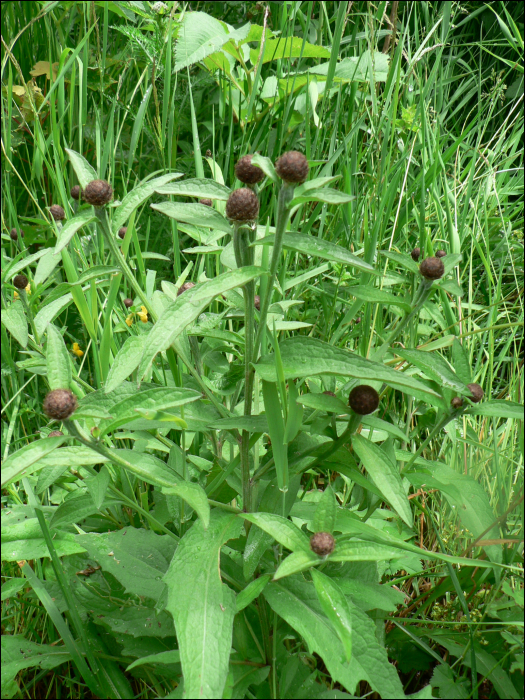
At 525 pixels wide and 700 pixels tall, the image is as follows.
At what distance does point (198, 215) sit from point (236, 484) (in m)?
0.50

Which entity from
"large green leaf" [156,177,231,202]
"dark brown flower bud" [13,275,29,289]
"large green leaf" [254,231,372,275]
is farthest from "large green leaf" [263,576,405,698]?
"dark brown flower bud" [13,275,29,289]

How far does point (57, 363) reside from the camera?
3.20 feet

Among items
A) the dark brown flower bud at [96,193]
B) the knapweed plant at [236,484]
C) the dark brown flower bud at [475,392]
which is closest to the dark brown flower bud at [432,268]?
the knapweed plant at [236,484]

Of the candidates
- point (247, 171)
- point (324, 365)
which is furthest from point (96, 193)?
point (324, 365)

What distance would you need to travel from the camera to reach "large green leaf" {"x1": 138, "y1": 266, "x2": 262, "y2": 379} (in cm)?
86

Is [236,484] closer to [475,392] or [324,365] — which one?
[324,365]

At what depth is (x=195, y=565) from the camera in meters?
0.96

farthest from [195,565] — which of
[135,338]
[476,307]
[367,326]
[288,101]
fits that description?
[288,101]

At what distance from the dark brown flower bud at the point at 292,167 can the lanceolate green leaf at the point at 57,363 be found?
1.49 feet

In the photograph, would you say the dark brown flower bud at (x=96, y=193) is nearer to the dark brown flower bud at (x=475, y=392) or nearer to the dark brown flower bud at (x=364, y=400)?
the dark brown flower bud at (x=364, y=400)

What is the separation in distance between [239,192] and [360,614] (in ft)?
2.34

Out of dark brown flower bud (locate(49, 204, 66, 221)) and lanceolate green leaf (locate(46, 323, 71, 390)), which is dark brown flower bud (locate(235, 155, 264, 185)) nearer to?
lanceolate green leaf (locate(46, 323, 71, 390))

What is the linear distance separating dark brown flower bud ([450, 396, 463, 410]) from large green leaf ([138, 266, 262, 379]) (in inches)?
18.2

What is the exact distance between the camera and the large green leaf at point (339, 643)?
94cm
